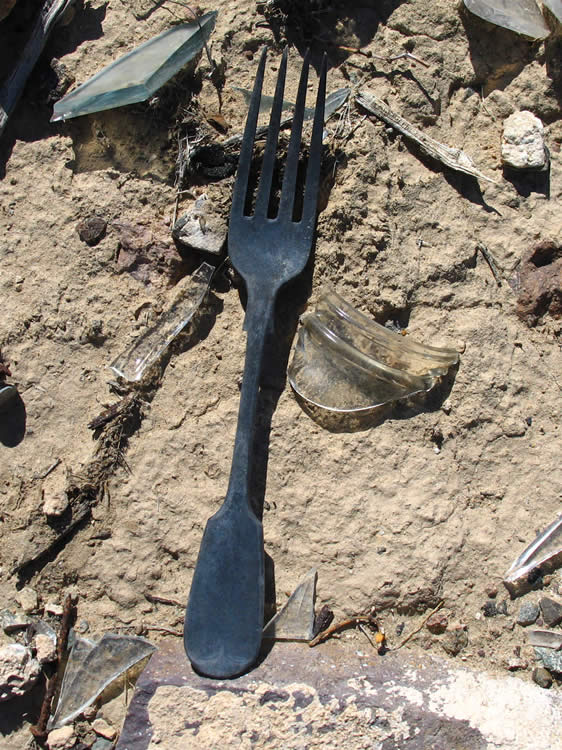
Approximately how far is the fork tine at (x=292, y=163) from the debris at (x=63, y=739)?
1.34m

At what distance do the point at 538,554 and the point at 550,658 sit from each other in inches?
9.1

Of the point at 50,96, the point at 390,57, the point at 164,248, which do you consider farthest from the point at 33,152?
the point at 390,57

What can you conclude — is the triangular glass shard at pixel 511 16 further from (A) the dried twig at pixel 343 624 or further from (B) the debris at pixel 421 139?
(A) the dried twig at pixel 343 624

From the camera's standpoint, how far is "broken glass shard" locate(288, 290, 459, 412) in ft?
5.39

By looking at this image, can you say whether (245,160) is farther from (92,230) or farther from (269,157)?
(92,230)

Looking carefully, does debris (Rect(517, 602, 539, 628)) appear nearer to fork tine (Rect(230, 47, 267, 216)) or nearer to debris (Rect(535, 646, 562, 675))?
debris (Rect(535, 646, 562, 675))

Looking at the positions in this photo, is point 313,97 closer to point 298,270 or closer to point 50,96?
point 298,270

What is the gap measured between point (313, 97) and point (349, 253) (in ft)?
1.66

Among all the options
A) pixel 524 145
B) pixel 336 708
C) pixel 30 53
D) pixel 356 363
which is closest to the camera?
pixel 336 708

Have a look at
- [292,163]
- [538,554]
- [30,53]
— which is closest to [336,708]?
[538,554]

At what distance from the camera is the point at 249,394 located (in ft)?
5.29

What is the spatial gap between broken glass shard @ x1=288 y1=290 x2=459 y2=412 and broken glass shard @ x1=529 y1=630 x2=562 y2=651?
2.04 ft

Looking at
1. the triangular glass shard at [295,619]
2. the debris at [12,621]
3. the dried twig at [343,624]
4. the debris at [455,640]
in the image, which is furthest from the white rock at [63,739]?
the debris at [455,640]

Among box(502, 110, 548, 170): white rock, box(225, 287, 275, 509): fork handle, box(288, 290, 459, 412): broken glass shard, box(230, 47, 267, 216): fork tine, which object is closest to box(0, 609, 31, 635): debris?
box(225, 287, 275, 509): fork handle
